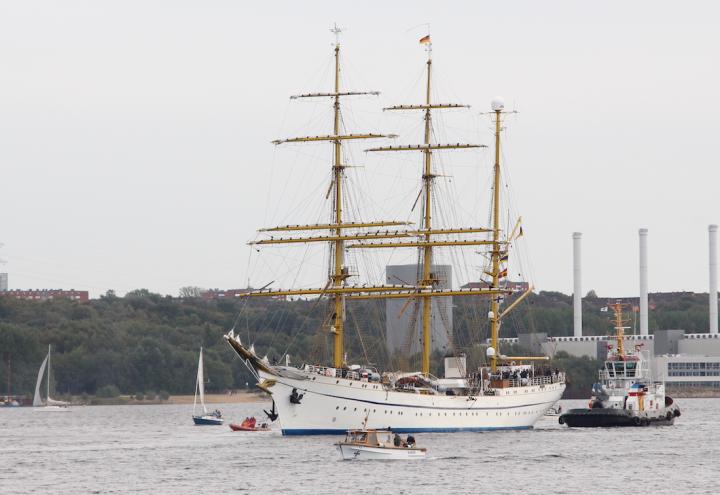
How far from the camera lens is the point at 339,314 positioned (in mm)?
131750

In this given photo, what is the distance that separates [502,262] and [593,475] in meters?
56.9

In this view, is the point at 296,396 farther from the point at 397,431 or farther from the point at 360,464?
the point at 360,464

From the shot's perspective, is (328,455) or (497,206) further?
(497,206)

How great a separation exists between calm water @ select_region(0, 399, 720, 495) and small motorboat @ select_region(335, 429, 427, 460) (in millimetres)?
675

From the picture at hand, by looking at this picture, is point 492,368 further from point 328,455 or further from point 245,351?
point 328,455

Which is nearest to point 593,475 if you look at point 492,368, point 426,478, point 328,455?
point 426,478

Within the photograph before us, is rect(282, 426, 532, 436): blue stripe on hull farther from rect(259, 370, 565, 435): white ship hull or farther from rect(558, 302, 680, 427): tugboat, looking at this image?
rect(558, 302, 680, 427): tugboat

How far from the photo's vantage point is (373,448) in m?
99.1

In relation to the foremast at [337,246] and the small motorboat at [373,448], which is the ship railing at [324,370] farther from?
the small motorboat at [373,448]

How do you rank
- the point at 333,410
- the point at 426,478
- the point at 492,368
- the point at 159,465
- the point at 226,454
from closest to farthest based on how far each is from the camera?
the point at 426,478, the point at 159,465, the point at 226,454, the point at 333,410, the point at 492,368

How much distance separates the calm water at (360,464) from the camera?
289 feet

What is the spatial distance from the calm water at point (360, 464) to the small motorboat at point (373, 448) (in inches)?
26.6

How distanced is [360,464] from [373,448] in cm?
142

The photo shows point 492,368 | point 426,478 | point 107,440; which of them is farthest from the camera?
point 492,368
